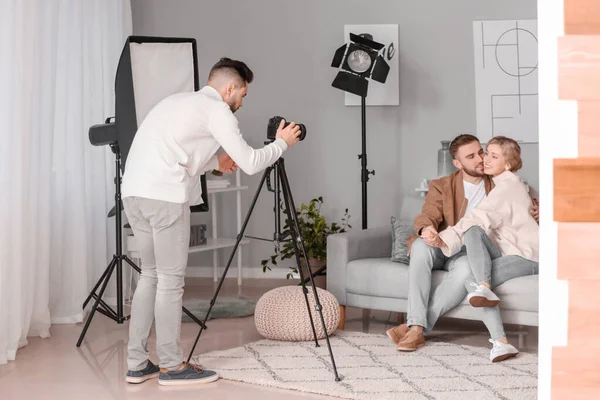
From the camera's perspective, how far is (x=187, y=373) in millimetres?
3373

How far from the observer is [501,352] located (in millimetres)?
3625

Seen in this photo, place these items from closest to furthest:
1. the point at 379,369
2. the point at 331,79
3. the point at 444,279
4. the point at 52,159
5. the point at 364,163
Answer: the point at 379,369, the point at 444,279, the point at 52,159, the point at 364,163, the point at 331,79

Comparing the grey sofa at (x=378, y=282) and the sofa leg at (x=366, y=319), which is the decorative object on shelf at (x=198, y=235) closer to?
the sofa leg at (x=366, y=319)

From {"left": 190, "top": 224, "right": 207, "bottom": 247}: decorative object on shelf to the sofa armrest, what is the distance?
1.45 meters

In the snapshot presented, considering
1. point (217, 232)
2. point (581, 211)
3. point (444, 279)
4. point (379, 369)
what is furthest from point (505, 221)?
point (581, 211)

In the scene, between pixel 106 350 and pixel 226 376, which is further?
pixel 106 350

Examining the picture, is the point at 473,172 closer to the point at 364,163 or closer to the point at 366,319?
the point at 366,319

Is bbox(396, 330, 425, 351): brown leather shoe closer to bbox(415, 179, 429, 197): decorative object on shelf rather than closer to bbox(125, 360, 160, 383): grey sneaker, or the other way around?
bbox(125, 360, 160, 383): grey sneaker

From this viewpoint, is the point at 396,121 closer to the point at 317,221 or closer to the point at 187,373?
the point at 317,221

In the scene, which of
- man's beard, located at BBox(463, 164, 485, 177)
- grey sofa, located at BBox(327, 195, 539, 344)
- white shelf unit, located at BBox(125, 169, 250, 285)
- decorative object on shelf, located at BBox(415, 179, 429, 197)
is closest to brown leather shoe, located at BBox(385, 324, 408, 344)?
grey sofa, located at BBox(327, 195, 539, 344)

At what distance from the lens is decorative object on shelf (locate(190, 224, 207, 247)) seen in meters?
5.56

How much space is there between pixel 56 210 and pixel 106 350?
101cm

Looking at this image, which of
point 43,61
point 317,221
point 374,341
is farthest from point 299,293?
point 43,61

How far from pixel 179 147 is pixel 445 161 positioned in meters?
2.51
